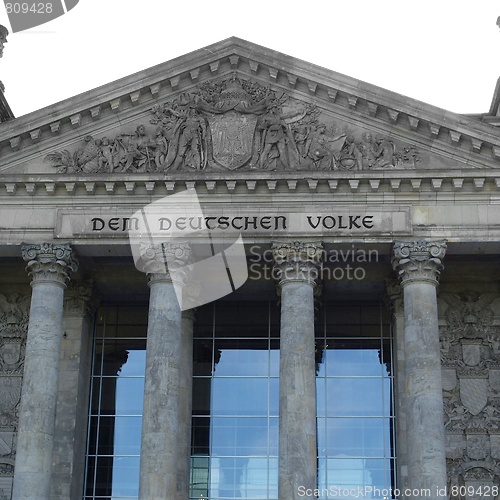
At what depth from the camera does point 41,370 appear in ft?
92.7

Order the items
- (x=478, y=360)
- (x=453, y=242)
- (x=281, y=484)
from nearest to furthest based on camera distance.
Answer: (x=281, y=484)
(x=453, y=242)
(x=478, y=360)

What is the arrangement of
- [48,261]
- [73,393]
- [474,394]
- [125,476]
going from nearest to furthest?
[48,261], [474,394], [73,393], [125,476]

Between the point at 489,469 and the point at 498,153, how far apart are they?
30.7 ft

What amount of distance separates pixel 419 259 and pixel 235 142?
257 inches

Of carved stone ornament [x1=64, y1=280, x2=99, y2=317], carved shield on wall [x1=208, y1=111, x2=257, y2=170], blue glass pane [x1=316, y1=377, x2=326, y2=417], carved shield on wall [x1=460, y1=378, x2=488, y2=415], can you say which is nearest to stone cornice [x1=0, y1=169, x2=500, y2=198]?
carved shield on wall [x1=208, y1=111, x2=257, y2=170]

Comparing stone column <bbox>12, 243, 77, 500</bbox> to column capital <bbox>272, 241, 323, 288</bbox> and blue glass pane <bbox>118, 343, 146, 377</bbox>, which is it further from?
column capital <bbox>272, 241, 323, 288</bbox>

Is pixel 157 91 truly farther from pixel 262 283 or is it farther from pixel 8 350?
pixel 8 350

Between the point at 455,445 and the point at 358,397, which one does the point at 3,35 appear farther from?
the point at 455,445

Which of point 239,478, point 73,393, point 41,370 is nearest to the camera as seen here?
point 41,370

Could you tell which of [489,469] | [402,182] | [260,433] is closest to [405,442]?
[489,469]

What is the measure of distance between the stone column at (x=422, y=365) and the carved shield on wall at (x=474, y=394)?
240 cm

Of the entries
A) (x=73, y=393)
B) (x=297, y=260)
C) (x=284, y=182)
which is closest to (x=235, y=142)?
(x=284, y=182)

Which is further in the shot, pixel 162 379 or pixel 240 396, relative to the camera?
pixel 240 396

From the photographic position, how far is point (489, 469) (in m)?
29.9
